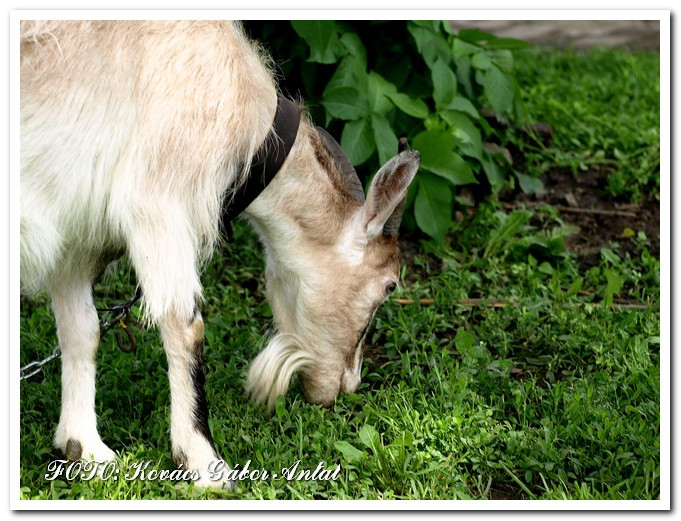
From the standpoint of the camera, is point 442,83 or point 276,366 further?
point 442,83

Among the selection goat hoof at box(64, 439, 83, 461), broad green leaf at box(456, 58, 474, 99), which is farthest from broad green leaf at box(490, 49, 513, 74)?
goat hoof at box(64, 439, 83, 461)

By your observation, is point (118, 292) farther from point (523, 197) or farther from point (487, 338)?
point (523, 197)

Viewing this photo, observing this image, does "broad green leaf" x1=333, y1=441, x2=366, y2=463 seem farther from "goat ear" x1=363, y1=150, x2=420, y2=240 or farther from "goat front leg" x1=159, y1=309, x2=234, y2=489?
"goat ear" x1=363, y1=150, x2=420, y2=240

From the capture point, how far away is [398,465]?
3465 mm

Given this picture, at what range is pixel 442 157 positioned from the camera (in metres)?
5.02

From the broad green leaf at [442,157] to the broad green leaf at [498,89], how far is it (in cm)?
45

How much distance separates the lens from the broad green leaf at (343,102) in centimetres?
489

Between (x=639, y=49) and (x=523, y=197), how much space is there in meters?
3.03

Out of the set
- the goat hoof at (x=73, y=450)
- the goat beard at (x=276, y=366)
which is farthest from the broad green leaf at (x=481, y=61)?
the goat hoof at (x=73, y=450)

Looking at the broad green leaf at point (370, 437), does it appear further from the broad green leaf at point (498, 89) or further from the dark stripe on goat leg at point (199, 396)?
the broad green leaf at point (498, 89)

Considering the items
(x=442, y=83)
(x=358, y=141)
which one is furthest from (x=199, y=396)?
(x=442, y=83)

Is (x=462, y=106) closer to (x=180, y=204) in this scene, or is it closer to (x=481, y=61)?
(x=481, y=61)

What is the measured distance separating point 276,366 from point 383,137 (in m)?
1.59
